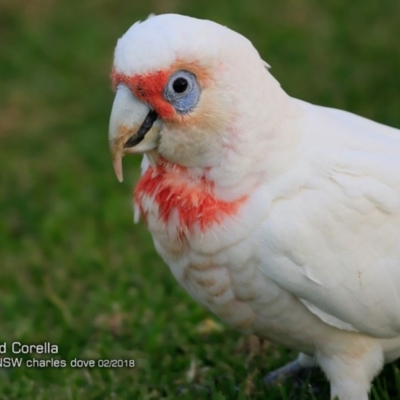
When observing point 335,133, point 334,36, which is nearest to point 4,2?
point 334,36

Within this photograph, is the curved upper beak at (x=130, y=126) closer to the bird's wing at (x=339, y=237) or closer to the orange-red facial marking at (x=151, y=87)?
the orange-red facial marking at (x=151, y=87)

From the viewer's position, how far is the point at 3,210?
4789 millimetres

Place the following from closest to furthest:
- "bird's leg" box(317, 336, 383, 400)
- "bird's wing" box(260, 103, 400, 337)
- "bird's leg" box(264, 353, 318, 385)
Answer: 1. "bird's wing" box(260, 103, 400, 337)
2. "bird's leg" box(317, 336, 383, 400)
3. "bird's leg" box(264, 353, 318, 385)

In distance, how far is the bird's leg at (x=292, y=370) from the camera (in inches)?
123

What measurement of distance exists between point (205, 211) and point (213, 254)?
0.14m

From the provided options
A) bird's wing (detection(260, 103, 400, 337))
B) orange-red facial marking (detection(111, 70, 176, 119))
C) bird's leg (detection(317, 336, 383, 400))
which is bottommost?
bird's leg (detection(317, 336, 383, 400))

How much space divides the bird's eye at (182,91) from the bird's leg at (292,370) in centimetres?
122

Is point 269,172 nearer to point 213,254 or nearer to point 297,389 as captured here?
point 213,254

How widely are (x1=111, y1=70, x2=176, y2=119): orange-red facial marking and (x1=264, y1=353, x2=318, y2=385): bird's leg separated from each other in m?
1.25

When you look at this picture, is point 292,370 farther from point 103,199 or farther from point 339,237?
point 103,199

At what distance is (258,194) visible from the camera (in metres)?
2.52

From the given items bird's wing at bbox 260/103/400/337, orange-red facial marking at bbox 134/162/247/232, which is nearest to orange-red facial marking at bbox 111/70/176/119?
orange-red facial marking at bbox 134/162/247/232

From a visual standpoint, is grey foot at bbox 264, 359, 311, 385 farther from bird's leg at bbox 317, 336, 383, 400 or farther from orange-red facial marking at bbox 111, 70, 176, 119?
orange-red facial marking at bbox 111, 70, 176, 119

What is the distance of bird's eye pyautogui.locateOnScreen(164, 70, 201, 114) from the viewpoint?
2388mm
